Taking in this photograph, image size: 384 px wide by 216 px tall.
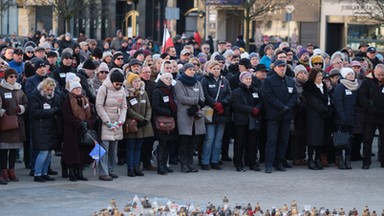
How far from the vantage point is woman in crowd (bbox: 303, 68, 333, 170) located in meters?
17.7

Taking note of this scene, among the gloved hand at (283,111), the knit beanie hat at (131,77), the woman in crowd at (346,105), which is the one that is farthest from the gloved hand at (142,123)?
the woman in crowd at (346,105)

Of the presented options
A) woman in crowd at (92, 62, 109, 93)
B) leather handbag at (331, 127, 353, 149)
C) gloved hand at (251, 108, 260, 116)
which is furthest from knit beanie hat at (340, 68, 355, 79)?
woman in crowd at (92, 62, 109, 93)

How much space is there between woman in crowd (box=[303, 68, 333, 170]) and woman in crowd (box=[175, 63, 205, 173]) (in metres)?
2.04

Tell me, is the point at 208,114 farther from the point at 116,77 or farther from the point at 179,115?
the point at 116,77

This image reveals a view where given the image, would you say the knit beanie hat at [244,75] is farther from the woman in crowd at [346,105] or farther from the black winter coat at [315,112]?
the woman in crowd at [346,105]

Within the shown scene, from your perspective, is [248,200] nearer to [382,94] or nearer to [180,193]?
[180,193]

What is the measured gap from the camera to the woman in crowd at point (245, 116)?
17375mm

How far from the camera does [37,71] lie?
1667 cm

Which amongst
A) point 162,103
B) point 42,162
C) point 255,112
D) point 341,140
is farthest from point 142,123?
point 341,140

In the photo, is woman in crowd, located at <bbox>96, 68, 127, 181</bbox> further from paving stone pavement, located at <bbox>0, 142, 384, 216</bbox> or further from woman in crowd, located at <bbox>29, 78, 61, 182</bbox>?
woman in crowd, located at <bbox>29, 78, 61, 182</bbox>

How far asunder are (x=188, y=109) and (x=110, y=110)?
5.20ft

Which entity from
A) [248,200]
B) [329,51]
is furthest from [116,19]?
[248,200]

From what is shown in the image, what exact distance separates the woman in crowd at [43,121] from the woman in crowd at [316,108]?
188 inches

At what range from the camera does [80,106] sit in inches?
621
